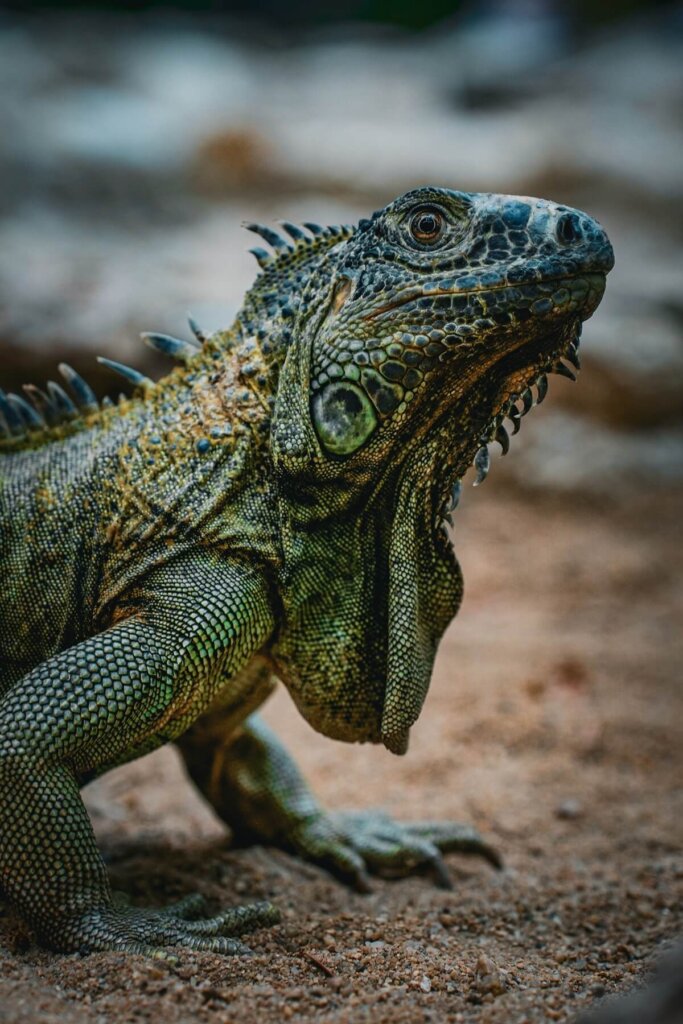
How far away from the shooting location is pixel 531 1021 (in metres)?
3.26

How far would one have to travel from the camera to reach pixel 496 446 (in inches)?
430

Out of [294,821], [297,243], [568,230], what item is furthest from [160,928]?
[568,230]

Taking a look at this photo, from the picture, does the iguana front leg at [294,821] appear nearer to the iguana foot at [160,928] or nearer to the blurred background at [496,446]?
the blurred background at [496,446]

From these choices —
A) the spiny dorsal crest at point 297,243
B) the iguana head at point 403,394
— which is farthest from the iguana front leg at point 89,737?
the spiny dorsal crest at point 297,243

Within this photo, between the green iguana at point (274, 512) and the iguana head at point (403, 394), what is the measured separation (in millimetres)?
10

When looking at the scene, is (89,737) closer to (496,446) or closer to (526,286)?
(526,286)

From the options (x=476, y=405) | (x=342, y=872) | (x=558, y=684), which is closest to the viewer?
(x=476, y=405)

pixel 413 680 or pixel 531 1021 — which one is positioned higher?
pixel 413 680

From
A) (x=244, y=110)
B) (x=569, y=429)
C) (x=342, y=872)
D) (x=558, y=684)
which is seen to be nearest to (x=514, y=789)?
(x=558, y=684)

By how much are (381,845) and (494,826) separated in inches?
44.9

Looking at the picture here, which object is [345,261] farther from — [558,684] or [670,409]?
[670,409]

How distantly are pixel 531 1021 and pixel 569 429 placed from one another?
333 inches

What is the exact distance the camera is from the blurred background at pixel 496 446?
179 inches

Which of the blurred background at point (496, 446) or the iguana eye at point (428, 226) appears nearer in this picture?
the iguana eye at point (428, 226)
